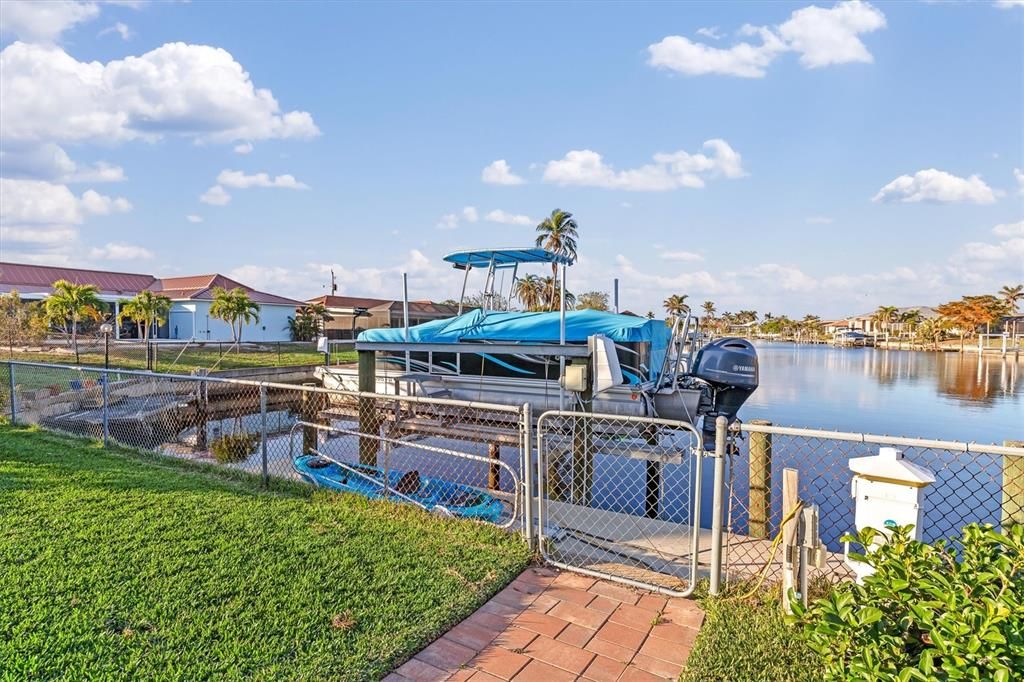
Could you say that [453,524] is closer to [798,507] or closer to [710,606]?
[710,606]

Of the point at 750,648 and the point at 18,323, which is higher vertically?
the point at 18,323

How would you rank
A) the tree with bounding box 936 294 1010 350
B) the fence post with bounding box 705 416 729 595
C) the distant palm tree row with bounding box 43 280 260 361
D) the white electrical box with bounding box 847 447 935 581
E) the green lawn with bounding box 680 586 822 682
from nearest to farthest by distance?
the green lawn with bounding box 680 586 822 682, the white electrical box with bounding box 847 447 935 581, the fence post with bounding box 705 416 729 595, the distant palm tree row with bounding box 43 280 260 361, the tree with bounding box 936 294 1010 350

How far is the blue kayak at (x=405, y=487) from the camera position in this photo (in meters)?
6.03

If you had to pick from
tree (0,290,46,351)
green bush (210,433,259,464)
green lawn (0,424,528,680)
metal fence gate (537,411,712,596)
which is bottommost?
green bush (210,433,259,464)

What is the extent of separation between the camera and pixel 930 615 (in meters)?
1.98

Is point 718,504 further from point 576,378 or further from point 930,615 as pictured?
point 576,378

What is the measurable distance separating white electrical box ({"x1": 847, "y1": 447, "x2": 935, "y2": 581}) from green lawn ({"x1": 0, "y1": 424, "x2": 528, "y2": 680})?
2212mm

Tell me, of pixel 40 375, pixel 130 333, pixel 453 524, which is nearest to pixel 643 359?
pixel 453 524

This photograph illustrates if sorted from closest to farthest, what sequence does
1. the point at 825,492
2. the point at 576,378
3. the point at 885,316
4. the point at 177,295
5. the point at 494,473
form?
the point at 576,378 < the point at 494,473 < the point at 825,492 < the point at 177,295 < the point at 885,316

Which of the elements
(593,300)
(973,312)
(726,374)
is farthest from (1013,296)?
(726,374)

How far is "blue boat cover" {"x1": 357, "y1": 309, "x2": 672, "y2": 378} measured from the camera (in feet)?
31.1

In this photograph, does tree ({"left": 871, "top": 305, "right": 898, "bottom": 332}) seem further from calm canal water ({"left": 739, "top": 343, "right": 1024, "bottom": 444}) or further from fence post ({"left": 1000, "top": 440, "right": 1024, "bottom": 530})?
fence post ({"left": 1000, "top": 440, "right": 1024, "bottom": 530})

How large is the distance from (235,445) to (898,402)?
2375cm

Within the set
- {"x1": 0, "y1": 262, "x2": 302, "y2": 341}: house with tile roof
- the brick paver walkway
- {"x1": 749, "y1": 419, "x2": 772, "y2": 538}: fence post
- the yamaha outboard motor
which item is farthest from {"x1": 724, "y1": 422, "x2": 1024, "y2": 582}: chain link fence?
{"x1": 0, "y1": 262, "x2": 302, "y2": 341}: house with tile roof
